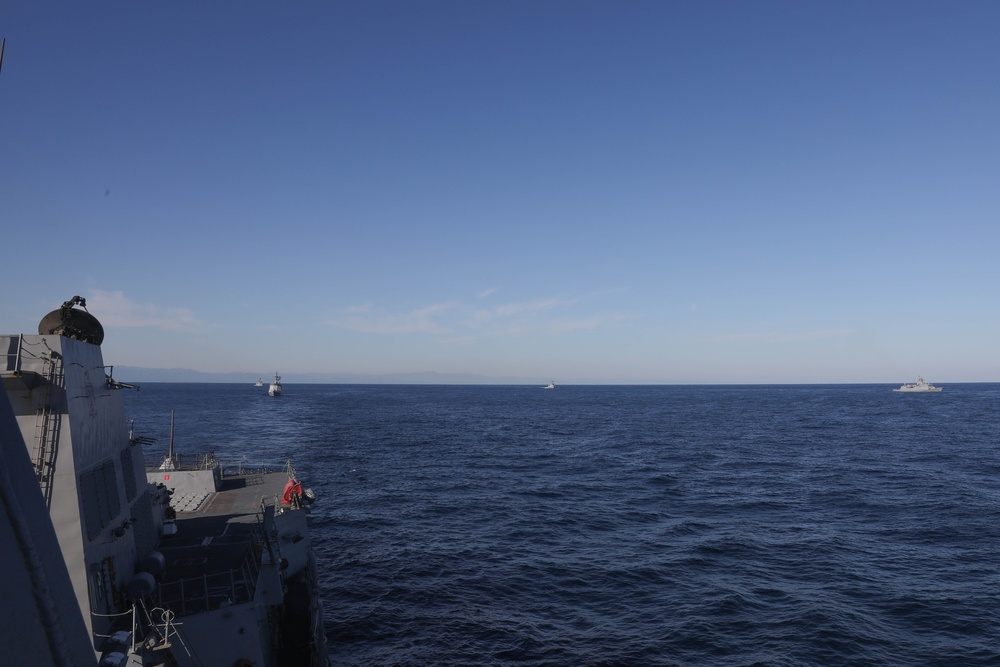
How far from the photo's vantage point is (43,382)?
17.7 metres

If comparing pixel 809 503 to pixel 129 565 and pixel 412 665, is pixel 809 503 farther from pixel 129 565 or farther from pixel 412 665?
pixel 129 565

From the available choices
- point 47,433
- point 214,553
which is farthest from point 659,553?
point 47,433

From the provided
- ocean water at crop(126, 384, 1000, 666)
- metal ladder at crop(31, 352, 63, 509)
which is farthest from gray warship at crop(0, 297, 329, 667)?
ocean water at crop(126, 384, 1000, 666)

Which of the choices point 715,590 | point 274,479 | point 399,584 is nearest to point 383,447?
point 274,479

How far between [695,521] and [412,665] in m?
28.2

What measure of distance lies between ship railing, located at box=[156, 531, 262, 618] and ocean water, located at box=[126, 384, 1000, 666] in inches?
397

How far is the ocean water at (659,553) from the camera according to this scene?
29750 mm

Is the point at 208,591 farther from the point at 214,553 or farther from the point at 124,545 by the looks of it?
the point at 214,553

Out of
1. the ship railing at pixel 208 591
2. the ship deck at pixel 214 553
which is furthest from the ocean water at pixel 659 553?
the ship railing at pixel 208 591

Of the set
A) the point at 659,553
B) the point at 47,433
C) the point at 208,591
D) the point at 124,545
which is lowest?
the point at 659,553

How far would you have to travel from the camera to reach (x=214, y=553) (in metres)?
25.0

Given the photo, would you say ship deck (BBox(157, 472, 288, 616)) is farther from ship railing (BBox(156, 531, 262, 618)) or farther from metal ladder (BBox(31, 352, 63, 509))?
metal ladder (BBox(31, 352, 63, 509))

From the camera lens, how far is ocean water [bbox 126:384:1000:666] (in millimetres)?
29750

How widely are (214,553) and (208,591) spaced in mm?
4453
